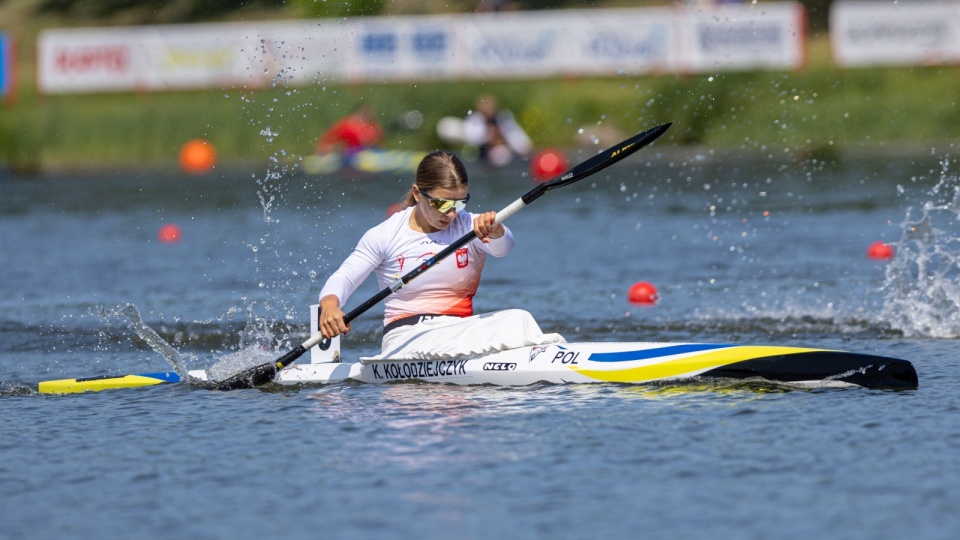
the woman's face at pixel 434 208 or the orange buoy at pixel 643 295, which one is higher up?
the woman's face at pixel 434 208

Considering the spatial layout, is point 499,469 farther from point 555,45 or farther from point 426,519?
point 555,45

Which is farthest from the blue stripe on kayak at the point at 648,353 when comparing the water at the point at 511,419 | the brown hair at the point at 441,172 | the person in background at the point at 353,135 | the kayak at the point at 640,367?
the person in background at the point at 353,135

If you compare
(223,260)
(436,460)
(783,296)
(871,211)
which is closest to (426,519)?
(436,460)

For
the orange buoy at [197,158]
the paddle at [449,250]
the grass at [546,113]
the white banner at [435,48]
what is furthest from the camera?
the orange buoy at [197,158]

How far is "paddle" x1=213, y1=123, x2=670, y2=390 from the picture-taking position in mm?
8867

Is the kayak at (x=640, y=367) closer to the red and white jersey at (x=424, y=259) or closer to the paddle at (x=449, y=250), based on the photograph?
the paddle at (x=449, y=250)

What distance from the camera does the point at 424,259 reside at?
9094 mm

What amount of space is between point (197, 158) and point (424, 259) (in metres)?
23.9

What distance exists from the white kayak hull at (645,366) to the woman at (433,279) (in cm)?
12

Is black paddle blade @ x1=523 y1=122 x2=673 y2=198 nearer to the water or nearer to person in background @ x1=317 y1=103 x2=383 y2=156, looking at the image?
the water

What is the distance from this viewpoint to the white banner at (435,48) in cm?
3120

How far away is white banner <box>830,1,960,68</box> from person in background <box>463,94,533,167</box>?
739cm

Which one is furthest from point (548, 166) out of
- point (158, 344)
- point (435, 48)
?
point (158, 344)

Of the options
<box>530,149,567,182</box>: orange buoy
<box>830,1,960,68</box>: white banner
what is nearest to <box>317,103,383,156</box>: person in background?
<box>530,149,567,182</box>: orange buoy
